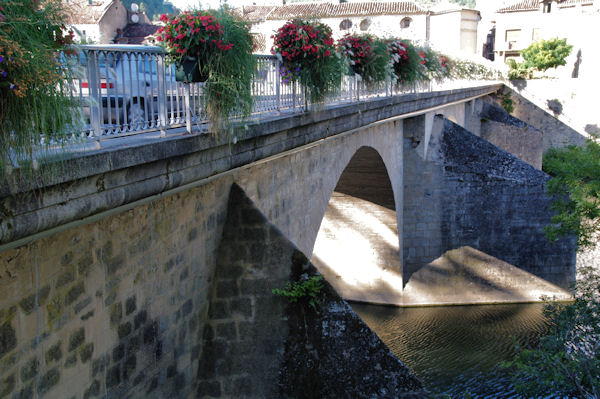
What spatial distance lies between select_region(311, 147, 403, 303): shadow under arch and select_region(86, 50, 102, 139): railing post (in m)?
10.9

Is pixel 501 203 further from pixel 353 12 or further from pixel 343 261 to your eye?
pixel 353 12

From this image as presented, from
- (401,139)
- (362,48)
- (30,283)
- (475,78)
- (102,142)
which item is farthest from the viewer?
(475,78)

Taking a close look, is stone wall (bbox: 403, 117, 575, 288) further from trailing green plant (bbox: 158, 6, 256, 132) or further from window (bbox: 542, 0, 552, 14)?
window (bbox: 542, 0, 552, 14)

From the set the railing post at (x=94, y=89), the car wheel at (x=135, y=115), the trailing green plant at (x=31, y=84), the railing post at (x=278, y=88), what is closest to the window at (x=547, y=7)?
the railing post at (x=278, y=88)

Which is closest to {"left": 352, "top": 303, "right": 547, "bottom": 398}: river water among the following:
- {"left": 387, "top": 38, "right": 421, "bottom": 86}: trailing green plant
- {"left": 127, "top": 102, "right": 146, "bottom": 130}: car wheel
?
{"left": 387, "top": 38, "right": 421, "bottom": 86}: trailing green plant

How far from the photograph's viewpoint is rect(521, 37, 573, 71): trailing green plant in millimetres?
37781

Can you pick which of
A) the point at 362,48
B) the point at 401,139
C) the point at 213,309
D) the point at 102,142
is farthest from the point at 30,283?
the point at 401,139

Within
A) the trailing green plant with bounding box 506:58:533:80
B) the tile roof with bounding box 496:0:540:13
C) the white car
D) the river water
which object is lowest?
the river water

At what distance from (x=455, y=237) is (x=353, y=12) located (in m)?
25.1

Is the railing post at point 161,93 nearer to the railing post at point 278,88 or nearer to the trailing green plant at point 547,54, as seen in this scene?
the railing post at point 278,88

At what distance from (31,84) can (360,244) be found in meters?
13.5

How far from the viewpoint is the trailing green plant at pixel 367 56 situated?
28.5 feet

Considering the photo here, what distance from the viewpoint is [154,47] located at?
167 inches

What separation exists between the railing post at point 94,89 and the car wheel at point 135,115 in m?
0.38
